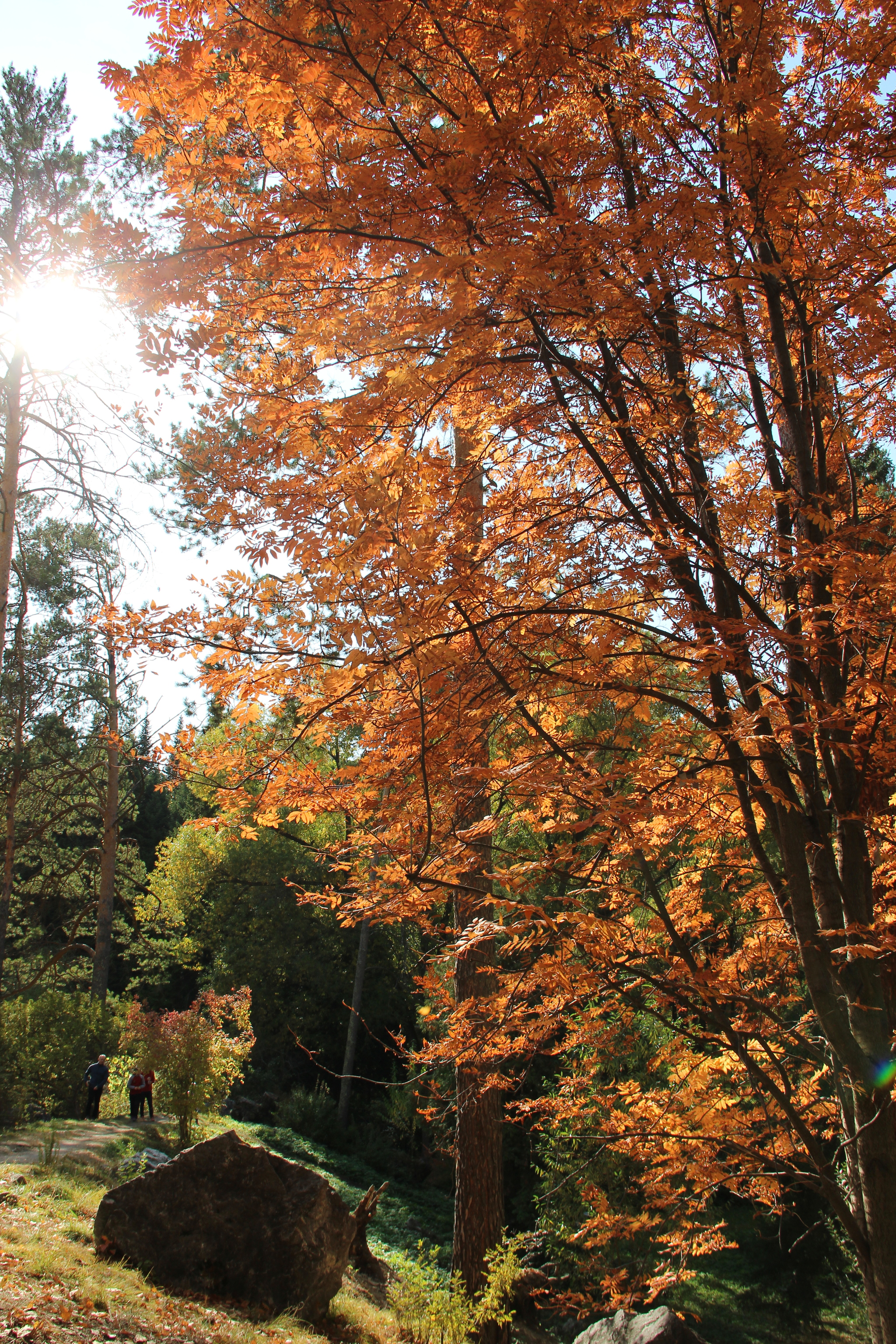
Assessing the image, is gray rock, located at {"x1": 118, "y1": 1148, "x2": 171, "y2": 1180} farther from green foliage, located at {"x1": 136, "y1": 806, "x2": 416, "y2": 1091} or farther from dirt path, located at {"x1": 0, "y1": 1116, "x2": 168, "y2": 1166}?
green foliage, located at {"x1": 136, "y1": 806, "x2": 416, "y2": 1091}

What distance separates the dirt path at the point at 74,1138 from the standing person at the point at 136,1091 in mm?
154

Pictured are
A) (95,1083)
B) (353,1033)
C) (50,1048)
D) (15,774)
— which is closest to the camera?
(15,774)

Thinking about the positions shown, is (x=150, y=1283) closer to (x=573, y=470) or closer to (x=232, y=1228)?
(x=232, y=1228)

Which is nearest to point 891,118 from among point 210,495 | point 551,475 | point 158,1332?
point 551,475

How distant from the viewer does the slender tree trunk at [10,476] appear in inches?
276

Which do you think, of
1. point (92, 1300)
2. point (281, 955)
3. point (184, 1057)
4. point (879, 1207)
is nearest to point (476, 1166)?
point (92, 1300)

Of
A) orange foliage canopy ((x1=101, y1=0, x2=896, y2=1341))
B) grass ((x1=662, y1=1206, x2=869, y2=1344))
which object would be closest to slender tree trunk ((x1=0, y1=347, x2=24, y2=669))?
orange foliage canopy ((x1=101, y1=0, x2=896, y2=1341))

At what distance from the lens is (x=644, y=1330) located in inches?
231

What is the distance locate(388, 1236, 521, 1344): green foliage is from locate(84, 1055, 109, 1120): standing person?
843 cm

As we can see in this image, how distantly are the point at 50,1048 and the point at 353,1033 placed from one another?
23.0ft

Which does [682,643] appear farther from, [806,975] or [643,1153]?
[643,1153]

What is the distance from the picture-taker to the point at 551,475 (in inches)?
160

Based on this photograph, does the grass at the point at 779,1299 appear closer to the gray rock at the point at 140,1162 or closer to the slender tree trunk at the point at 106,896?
the gray rock at the point at 140,1162

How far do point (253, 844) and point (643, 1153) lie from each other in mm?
18883
